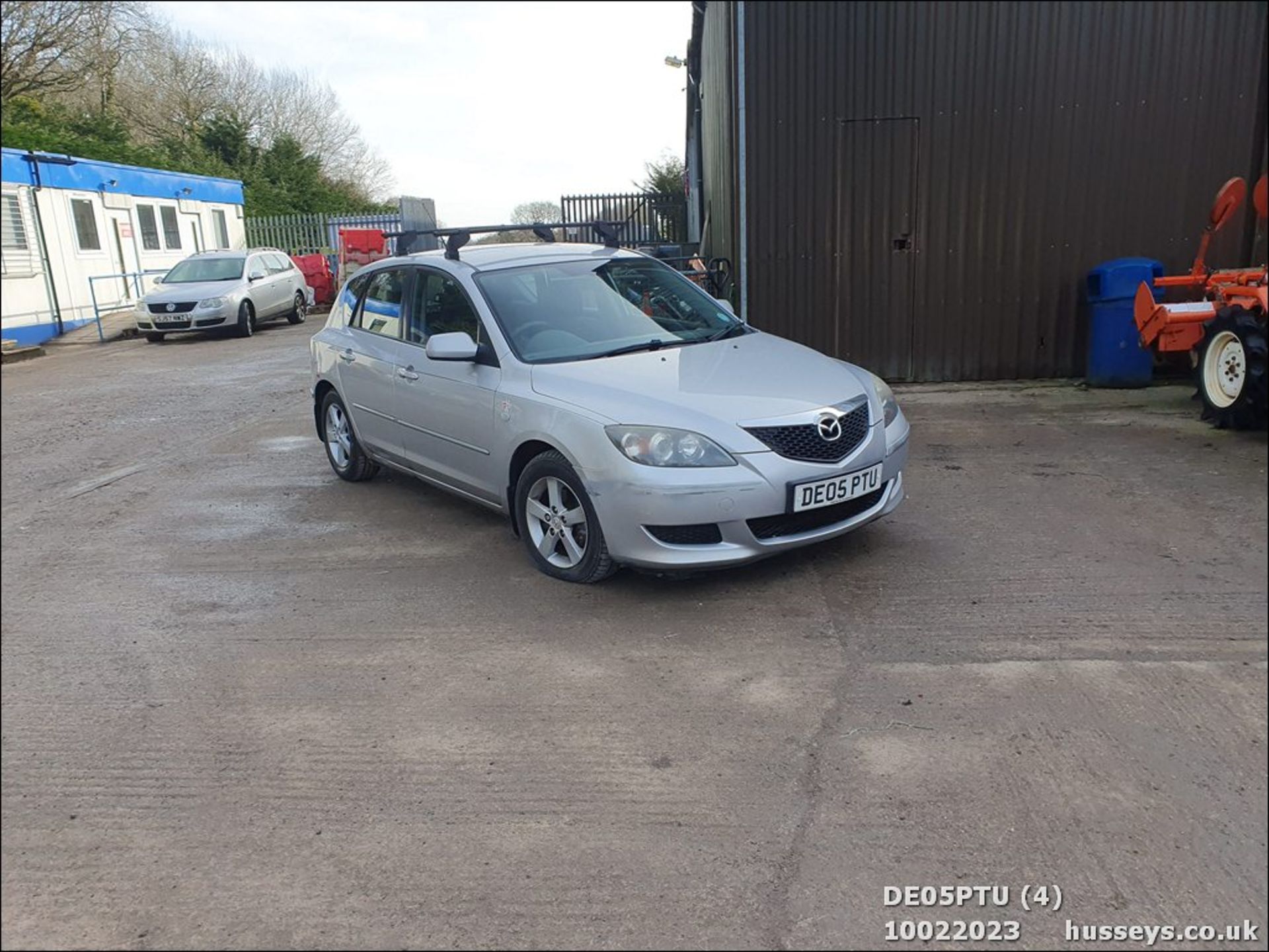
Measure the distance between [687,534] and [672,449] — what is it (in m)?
0.38

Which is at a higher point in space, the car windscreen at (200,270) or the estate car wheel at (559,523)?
the car windscreen at (200,270)

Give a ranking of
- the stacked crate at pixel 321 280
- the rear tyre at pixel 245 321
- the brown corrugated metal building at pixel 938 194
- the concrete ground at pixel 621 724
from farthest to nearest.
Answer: the rear tyre at pixel 245 321 → the stacked crate at pixel 321 280 → the brown corrugated metal building at pixel 938 194 → the concrete ground at pixel 621 724

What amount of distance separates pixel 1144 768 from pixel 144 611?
4043 millimetres

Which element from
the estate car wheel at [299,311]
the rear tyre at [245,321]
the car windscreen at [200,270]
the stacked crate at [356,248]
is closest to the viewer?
the car windscreen at [200,270]

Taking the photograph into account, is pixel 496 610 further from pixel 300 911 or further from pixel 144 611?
pixel 300 911

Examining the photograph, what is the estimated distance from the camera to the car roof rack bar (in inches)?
216

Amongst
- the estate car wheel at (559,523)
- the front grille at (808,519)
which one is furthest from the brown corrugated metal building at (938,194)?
the estate car wheel at (559,523)

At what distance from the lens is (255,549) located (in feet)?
17.0

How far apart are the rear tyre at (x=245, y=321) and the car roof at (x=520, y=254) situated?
22.5 ft

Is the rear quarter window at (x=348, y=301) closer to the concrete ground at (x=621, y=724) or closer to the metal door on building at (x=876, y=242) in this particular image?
the concrete ground at (x=621, y=724)

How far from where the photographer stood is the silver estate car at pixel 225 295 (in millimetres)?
5531

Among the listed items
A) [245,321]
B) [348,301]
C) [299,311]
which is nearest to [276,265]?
[245,321]

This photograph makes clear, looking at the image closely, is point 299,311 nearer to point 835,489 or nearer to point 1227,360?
Answer: point 835,489

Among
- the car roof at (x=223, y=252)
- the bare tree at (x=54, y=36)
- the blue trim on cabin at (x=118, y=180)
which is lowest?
the car roof at (x=223, y=252)
